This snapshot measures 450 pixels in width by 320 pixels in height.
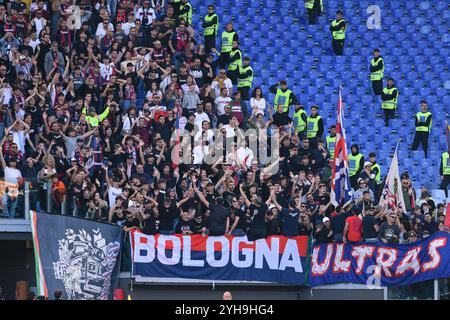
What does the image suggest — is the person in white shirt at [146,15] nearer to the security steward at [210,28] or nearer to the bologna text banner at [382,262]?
the security steward at [210,28]

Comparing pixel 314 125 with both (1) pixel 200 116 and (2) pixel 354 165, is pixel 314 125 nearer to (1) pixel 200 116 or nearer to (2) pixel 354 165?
(2) pixel 354 165

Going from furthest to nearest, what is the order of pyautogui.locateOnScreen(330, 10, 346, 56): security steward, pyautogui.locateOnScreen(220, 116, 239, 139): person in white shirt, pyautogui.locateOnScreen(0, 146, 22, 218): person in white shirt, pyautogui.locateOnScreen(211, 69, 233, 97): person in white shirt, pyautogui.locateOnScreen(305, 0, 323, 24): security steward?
pyautogui.locateOnScreen(305, 0, 323, 24): security steward
pyautogui.locateOnScreen(330, 10, 346, 56): security steward
pyautogui.locateOnScreen(211, 69, 233, 97): person in white shirt
pyautogui.locateOnScreen(220, 116, 239, 139): person in white shirt
pyautogui.locateOnScreen(0, 146, 22, 218): person in white shirt

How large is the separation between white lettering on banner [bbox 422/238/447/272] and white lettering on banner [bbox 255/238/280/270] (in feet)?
7.97

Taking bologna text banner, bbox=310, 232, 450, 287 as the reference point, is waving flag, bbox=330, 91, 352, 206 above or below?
above

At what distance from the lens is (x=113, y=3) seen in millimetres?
20328

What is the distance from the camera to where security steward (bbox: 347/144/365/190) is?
18.6m

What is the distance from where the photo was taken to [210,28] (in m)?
21.1

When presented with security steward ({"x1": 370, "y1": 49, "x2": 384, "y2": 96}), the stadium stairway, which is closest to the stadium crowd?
the stadium stairway

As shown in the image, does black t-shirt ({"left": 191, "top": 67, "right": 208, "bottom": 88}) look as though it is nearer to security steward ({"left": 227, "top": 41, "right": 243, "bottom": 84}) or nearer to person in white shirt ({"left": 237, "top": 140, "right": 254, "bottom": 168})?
security steward ({"left": 227, "top": 41, "right": 243, "bottom": 84})

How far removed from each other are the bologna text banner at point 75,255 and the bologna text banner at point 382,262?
11.1 ft

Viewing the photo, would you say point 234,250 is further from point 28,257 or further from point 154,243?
point 28,257

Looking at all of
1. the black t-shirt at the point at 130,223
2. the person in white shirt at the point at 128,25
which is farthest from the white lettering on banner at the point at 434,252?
the person in white shirt at the point at 128,25

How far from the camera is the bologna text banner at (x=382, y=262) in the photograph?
15383 mm
